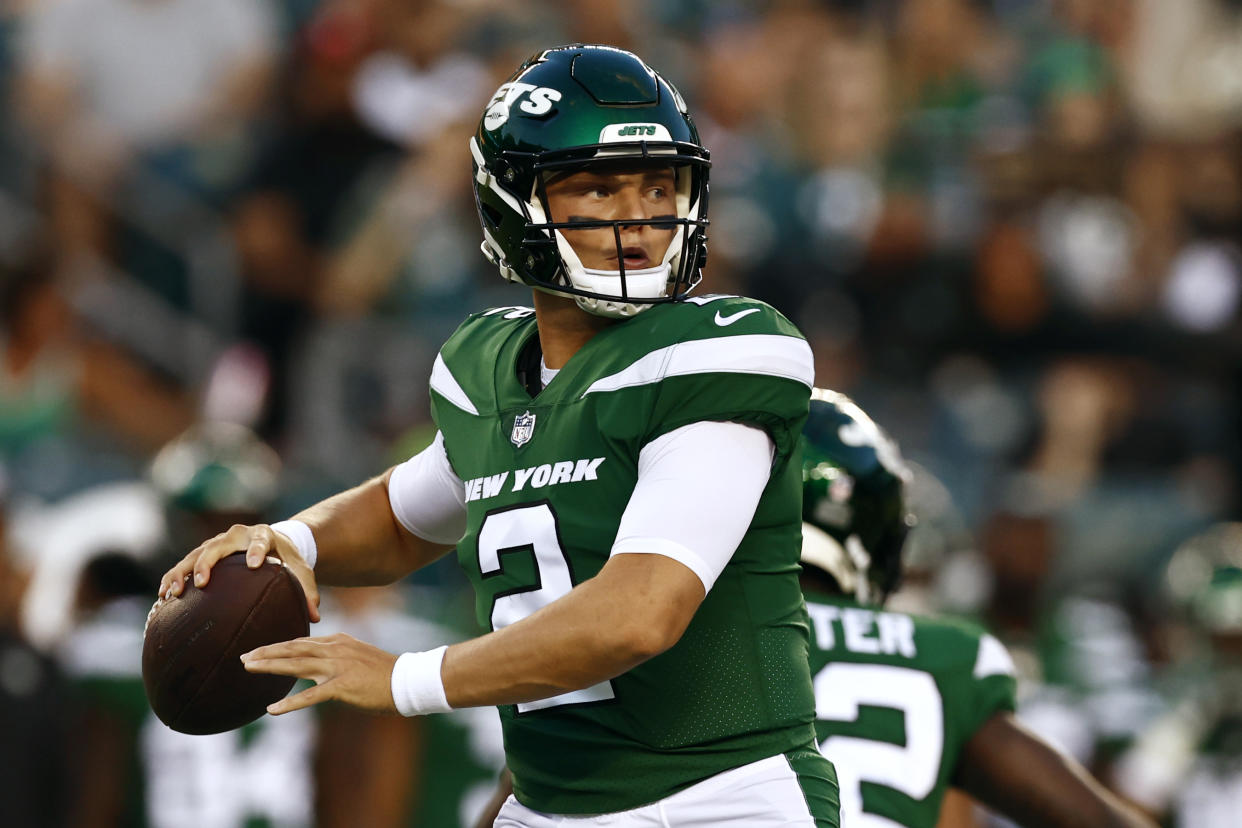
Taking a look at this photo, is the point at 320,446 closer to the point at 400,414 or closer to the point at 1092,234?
the point at 400,414

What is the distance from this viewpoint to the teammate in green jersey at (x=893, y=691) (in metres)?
3.60

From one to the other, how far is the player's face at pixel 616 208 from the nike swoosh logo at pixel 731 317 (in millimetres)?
209

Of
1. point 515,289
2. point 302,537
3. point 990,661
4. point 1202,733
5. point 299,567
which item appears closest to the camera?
point 299,567

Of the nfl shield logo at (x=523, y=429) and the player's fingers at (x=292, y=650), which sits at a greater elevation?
the nfl shield logo at (x=523, y=429)

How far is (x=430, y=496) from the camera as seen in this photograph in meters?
3.43

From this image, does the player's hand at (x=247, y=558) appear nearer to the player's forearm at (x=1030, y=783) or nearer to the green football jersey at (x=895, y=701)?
the green football jersey at (x=895, y=701)

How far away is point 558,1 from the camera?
31.5 ft

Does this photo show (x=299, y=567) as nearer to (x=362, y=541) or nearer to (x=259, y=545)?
(x=259, y=545)

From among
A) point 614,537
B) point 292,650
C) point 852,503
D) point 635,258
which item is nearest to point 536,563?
point 614,537

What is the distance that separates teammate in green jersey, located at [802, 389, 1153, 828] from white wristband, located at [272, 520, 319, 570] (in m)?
1.05

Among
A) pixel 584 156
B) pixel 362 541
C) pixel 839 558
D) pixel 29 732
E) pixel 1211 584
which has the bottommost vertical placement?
pixel 29 732

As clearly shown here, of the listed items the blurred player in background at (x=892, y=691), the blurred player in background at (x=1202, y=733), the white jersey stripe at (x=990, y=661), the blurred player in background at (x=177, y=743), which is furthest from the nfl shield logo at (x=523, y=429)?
the blurred player in background at (x=1202, y=733)

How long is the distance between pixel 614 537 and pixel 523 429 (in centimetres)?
28

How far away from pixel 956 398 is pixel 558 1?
3250 mm
